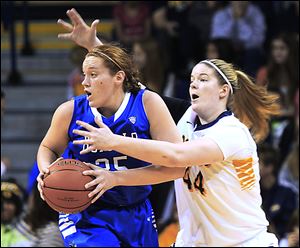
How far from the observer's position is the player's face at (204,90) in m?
5.09

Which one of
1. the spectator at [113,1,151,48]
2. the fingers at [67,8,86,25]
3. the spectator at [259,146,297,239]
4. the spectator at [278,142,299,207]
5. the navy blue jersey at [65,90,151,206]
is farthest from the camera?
the spectator at [113,1,151,48]

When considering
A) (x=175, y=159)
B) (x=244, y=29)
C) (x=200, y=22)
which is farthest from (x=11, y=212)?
(x=200, y=22)

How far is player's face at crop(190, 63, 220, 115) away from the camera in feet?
16.7

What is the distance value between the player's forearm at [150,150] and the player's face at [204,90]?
0.37 m

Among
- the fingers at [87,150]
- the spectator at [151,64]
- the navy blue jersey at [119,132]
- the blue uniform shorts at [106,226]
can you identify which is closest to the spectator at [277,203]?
the spectator at [151,64]

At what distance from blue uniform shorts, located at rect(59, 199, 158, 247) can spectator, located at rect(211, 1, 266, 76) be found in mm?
4148

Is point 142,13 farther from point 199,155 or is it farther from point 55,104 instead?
point 199,155

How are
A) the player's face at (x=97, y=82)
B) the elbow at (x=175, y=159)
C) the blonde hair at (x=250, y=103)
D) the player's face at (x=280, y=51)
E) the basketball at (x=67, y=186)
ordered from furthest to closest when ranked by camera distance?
the player's face at (x=280, y=51), the blonde hair at (x=250, y=103), the player's face at (x=97, y=82), the basketball at (x=67, y=186), the elbow at (x=175, y=159)

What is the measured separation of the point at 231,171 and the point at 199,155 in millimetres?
314

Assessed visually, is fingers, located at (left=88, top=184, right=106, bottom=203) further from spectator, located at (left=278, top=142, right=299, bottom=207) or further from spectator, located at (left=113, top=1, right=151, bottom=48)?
spectator, located at (left=113, top=1, right=151, bottom=48)

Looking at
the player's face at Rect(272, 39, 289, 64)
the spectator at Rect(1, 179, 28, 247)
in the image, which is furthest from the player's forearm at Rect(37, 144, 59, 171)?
the player's face at Rect(272, 39, 289, 64)

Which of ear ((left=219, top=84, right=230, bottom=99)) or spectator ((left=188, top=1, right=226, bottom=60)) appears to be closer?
ear ((left=219, top=84, right=230, bottom=99))

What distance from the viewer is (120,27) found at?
959cm

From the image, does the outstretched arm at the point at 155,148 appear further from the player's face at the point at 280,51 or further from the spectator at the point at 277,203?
the player's face at the point at 280,51
